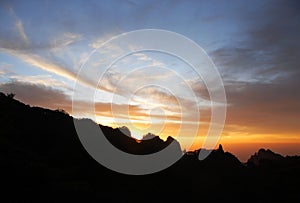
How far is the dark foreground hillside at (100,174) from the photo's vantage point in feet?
119

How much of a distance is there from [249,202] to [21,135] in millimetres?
53027

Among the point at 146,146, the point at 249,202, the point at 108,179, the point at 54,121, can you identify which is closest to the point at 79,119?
the point at 54,121

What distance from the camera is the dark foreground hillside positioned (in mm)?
36281

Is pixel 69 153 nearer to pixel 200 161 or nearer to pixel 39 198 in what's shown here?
pixel 39 198

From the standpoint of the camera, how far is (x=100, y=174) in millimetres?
54812

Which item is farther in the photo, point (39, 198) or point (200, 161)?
point (200, 161)

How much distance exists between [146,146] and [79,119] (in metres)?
23.0

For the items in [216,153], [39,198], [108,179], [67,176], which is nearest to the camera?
[39,198]

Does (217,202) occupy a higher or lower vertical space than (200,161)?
lower

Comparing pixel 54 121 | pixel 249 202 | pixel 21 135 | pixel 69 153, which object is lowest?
pixel 249 202

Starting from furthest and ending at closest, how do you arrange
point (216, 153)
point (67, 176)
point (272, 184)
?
point (216, 153)
point (272, 184)
point (67, 176)

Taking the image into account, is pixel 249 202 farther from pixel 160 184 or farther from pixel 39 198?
pixel 39 198

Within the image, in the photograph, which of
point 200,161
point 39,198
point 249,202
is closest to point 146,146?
point 200,161

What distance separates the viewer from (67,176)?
46.5m
